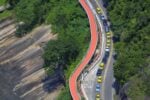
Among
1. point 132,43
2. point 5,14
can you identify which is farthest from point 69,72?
point 5,14

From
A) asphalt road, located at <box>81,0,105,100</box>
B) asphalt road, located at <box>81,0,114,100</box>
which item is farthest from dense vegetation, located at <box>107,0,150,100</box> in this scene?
asphalt road, located at <box>81,0,105,100</box>

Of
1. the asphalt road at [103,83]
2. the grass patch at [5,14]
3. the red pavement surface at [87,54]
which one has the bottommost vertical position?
the asphalt road at [103,83]

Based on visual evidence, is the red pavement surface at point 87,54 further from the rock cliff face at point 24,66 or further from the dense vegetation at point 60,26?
the rock cliff face at point 24,66

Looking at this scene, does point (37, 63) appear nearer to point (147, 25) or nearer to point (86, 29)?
point (86, 29)

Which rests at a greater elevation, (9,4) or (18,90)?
(9,4)

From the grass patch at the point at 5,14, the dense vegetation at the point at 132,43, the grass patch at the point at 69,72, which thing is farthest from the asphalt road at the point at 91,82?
the grass patch at the point at 5,14

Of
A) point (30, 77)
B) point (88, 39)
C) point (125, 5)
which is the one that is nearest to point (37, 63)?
point (30, 77)
